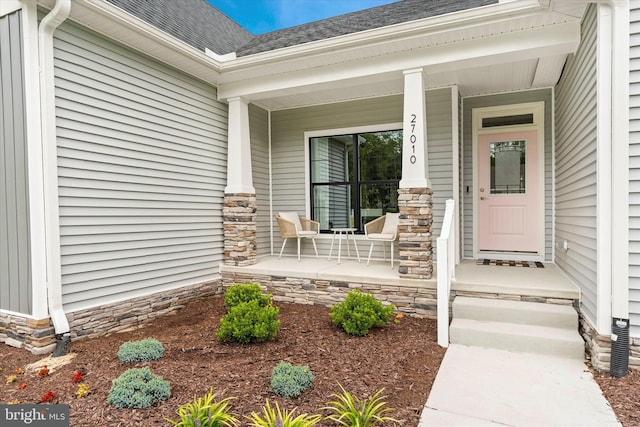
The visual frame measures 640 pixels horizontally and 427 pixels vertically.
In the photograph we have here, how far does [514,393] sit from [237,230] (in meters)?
3.71

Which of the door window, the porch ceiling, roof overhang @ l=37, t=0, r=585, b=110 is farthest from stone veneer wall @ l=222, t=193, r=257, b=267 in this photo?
the door window

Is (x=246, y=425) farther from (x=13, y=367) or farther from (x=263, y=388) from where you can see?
(x=13, y=367)

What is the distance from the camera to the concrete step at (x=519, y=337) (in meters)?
2.96

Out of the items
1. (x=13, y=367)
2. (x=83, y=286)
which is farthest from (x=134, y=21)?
(x=13, y=367)

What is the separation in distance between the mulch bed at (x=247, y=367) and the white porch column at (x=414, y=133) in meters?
1.55

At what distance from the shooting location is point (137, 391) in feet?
7.37

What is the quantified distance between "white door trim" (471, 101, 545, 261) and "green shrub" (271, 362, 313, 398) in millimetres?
3809

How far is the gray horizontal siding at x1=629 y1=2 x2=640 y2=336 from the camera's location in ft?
8.36

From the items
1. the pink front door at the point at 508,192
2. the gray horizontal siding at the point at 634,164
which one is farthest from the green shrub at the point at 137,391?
the pink front door at the point at 508,192

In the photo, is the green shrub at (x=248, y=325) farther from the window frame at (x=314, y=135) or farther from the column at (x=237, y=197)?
the window frame at (x=314, y=135)

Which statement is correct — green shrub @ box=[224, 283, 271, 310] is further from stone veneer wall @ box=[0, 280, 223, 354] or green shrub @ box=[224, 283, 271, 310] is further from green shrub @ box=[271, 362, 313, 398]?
green shrub @ box=[271, 362, 313, 398]

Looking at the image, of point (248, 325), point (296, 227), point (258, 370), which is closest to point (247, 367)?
point (258, 370)

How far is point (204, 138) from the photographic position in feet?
16.1

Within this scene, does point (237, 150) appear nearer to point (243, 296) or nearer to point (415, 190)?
point (243, 296)
